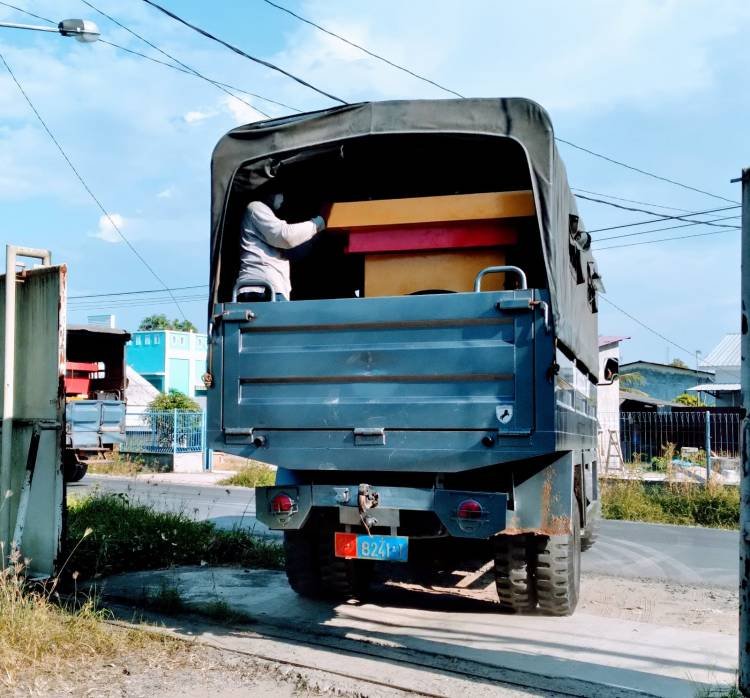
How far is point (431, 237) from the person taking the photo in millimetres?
6094

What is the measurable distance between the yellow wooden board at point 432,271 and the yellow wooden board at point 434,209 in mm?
303

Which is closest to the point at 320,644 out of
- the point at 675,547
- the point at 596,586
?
the point at 596,586

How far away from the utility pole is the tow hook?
2.17 m

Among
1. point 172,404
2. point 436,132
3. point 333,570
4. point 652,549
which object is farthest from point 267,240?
point 172,404

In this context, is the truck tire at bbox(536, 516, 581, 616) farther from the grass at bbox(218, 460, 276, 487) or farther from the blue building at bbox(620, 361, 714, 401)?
the blue building at bbox(620, 361, 714, 401)

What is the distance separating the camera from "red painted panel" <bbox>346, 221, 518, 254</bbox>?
5992 millimetres

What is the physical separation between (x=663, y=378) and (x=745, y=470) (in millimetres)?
44032

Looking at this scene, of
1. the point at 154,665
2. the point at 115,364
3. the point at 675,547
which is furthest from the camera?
the point at 115,364

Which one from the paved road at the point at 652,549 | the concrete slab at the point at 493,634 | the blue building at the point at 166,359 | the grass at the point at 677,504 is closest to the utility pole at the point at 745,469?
the concrete slab at the point at 493,634

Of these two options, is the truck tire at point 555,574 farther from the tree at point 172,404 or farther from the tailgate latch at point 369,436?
the tree at point 172,404

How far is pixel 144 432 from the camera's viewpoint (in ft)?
84.4

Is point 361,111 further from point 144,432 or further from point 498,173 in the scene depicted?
point 144,432

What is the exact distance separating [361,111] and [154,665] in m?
3.62

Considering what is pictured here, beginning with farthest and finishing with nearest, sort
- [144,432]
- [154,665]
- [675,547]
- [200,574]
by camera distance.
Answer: [144,432] → [675,547] → [200,574] → [154,665]
